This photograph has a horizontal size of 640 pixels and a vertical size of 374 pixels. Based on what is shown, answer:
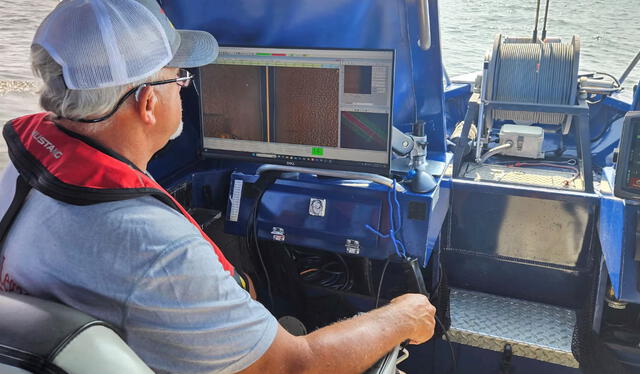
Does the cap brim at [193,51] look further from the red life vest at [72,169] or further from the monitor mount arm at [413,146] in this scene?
the monitor mount arm at [413,146]

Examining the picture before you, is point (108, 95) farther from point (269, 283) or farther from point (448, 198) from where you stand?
point (448, 198)

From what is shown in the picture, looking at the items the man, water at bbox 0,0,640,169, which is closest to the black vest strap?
the man

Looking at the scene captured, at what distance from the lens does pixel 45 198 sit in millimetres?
1088

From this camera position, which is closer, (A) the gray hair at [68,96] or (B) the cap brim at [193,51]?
(A) the gray hair at [68,96]

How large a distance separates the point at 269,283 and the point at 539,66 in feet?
5.40

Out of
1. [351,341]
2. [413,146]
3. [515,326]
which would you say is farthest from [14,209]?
[515,326]

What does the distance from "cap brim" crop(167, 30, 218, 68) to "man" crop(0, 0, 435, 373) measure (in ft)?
0.29

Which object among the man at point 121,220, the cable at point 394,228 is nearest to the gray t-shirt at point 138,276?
the man at point 121,220

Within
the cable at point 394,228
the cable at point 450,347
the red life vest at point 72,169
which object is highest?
the red life vest at point 72,169

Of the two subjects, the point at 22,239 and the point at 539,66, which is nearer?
the point at 22,239

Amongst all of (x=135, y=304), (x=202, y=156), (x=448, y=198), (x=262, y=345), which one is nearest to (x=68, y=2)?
(x=135, y=304)

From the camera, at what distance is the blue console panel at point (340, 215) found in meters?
2.03

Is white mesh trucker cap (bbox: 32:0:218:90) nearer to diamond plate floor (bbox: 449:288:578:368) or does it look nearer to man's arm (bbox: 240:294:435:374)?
man's arm (bbox: 240:294:435:374)

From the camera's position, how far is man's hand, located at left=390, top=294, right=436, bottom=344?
5.12 feet
